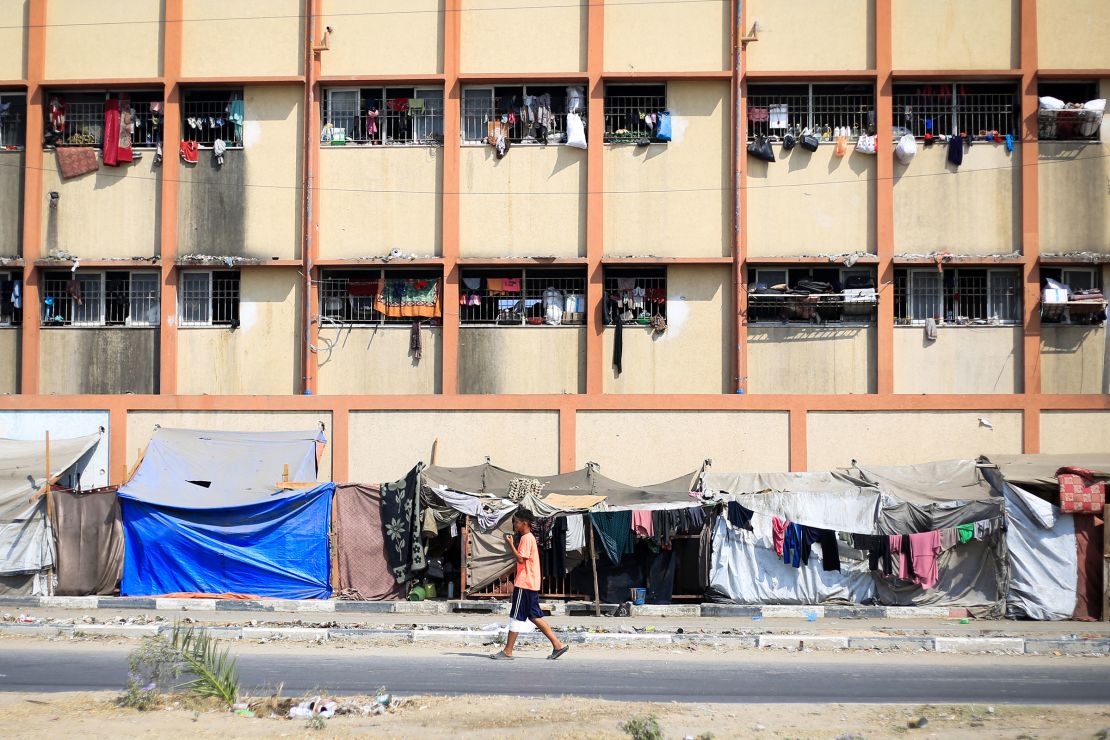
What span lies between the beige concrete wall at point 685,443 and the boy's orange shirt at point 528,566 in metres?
8.27

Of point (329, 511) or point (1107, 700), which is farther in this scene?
point (329, 511)

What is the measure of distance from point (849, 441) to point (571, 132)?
8.01 m

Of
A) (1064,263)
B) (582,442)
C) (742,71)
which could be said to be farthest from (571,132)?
(1064,263)

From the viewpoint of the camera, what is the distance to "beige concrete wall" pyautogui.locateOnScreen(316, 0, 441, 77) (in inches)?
862

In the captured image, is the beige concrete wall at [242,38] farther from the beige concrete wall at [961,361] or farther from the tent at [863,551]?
the beige concrete wall at [961,361]

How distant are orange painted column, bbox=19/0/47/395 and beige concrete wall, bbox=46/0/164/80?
206mm

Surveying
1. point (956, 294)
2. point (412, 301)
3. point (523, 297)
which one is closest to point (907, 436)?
point (956, 294)

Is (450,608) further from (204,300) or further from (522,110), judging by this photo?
(522,110)

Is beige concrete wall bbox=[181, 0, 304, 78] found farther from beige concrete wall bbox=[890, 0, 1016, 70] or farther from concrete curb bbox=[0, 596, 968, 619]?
beige concrete wall bbox=[890, 0, 1016, 70]

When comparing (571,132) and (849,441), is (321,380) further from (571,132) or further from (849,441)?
(849,441)

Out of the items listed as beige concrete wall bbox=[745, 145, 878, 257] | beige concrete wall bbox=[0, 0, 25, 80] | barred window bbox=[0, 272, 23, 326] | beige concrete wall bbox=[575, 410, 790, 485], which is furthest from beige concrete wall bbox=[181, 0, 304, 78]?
beige concrete wall bbox=[575, 410, 790, 485]

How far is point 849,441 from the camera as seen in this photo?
20922 millimetres

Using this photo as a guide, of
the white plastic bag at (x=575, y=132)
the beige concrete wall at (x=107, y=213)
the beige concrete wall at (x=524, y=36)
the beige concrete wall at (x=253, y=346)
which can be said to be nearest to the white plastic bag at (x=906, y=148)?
the white plastic bag at (x=575, y=132)

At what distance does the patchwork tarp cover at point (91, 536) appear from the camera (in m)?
18.5
